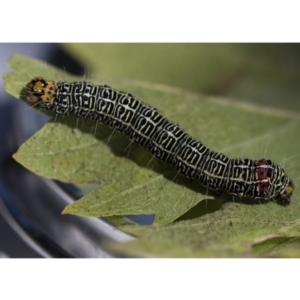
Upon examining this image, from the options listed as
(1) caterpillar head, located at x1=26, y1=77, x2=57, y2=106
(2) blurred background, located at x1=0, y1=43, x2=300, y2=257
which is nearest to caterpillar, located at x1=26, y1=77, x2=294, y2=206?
(1) caterpillar head, located at x1=26, y1=77, x2=57, y2=106

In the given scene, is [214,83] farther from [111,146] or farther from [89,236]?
[89,236]

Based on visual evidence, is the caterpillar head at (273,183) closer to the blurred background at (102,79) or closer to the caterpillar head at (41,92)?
the blurred background at (102,79)

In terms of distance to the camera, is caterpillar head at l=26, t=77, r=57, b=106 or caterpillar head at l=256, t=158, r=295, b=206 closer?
caterpillar head at l=256, t=158, r=295, b=206

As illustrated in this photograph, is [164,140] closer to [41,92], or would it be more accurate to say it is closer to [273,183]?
[273,183]

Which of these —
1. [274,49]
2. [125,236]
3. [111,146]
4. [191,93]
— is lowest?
[125,236]

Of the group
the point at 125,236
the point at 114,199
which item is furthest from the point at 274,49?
the point at 125,236

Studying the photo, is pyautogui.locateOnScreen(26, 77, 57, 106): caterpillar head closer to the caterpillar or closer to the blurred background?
the caterpillar

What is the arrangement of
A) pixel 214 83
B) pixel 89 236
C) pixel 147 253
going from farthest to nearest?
pixel 214 83, pixel 89 236, pixel 147 253

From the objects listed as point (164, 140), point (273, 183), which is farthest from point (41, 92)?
point (273, 183)

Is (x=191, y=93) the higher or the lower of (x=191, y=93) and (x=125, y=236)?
the higher

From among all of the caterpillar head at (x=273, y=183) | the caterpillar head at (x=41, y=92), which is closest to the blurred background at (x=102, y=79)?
the caterpillar head at (x=41, y=92)
